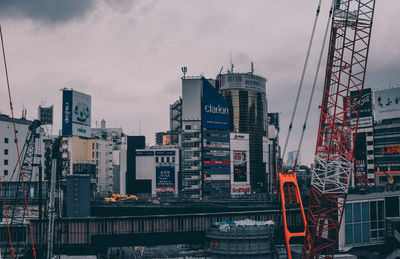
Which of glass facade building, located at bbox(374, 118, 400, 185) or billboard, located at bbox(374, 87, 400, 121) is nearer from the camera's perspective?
billboard, located at bbox(374, 87, 400, 121)

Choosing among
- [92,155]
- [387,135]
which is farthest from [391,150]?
[92,155]

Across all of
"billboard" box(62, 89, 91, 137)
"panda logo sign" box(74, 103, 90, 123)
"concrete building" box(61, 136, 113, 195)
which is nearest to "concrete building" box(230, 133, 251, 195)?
"concrete building" box(61, 136, 113, 195)

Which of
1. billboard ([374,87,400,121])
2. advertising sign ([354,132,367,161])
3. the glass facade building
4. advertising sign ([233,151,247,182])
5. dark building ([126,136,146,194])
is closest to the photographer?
billboard ([374,87,400,121])

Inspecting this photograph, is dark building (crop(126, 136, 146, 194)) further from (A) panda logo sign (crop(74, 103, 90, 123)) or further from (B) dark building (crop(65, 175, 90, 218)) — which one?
(B) dark building (crop(65, 175, 90, 218))

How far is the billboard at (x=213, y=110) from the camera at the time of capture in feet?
498

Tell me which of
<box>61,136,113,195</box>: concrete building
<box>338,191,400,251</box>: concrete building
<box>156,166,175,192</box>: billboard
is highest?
<box>61,136,113,195</box>: concrete building

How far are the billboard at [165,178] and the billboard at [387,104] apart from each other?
69.0 m

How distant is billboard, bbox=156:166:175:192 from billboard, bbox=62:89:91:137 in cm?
2874

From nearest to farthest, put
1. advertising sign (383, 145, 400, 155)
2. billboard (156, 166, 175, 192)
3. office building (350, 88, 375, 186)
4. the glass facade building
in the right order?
advertising sign (383, 145, 400, 155), the glass facade building, office building (350, 88, 375, 186), billboard (156, 166, 175, 192)

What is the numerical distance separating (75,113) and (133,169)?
110ft

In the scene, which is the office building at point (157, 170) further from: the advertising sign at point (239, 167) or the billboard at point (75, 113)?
the billboard at point (75, 113)

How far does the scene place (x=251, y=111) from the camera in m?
186

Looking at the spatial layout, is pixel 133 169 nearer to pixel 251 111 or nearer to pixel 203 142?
pixel 203 142

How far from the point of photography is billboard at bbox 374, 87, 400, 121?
5612 inches
